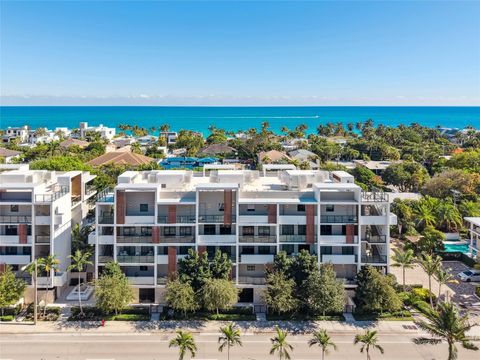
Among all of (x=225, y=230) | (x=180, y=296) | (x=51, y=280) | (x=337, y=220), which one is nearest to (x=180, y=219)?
(x=225, y=230)

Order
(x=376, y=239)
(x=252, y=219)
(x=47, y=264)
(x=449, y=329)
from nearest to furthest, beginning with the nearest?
(x=449, y=329), (x=47, y=264), (x=252, y=219), (x=376, y=239)

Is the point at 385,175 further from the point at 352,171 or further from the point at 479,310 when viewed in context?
the point at 479,310

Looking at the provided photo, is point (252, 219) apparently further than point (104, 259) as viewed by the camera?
No

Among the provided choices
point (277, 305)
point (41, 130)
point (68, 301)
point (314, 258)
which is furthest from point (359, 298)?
point (41, 130)

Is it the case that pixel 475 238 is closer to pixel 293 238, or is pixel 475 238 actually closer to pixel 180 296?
pixel 293 238

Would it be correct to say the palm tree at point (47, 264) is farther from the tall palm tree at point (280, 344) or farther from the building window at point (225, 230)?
the tall palm tree at point (280, 344)

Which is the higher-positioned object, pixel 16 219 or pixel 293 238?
pixel 16 219

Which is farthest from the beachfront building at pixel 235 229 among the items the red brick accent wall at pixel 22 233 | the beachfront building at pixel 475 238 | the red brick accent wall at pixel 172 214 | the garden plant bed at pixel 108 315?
the beachfront building at pixel 475 238
